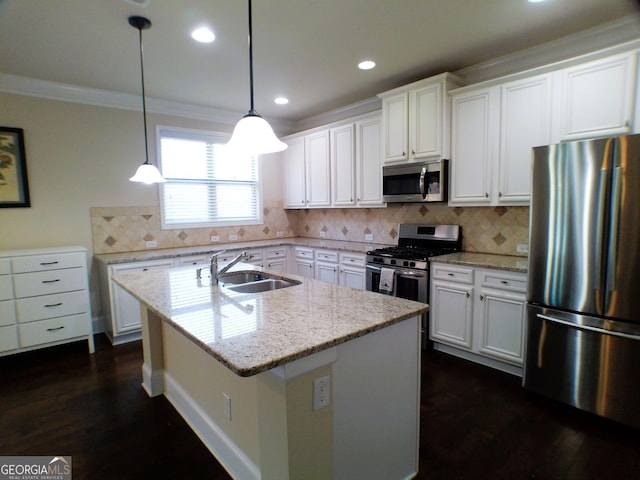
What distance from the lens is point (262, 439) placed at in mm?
1369

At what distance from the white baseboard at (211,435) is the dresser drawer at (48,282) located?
1520 millimetres

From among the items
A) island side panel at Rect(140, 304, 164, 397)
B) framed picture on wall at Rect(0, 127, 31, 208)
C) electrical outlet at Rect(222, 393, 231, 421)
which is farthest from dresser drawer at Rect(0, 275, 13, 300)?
electrical outlet at Rect(222, 393, 231, 421)

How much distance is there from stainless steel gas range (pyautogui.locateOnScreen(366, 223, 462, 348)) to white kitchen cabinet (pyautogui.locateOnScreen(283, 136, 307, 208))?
168cm

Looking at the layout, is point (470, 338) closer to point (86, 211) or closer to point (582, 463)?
point (582, 463)

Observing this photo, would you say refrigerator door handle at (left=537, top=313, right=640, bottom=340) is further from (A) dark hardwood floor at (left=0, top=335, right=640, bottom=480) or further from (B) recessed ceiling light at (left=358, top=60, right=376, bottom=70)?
(B) recessed ceiling light at (left=358, top=60, right=376, bottom=70)

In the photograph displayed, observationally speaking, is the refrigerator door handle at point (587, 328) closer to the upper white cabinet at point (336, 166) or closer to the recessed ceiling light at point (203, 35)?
the upper white cabinet at point (336, 166)

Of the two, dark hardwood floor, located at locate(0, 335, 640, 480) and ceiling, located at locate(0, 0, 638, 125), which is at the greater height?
ceiling, located at locate(0, 0, 638, 125)

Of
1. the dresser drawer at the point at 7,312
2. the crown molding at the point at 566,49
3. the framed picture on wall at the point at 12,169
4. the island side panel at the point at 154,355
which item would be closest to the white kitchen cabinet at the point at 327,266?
the island side panel at the point at 154,355

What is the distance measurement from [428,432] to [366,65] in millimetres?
2983

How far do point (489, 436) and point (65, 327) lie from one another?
365cm

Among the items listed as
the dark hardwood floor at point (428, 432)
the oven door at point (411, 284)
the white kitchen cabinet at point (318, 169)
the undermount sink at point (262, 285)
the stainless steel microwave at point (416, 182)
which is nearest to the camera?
the dark hardwood floor at point (428, 432)

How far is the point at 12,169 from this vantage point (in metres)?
3.38

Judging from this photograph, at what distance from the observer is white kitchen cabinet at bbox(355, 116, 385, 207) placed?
396cm

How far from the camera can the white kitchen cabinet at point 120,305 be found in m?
3.50
